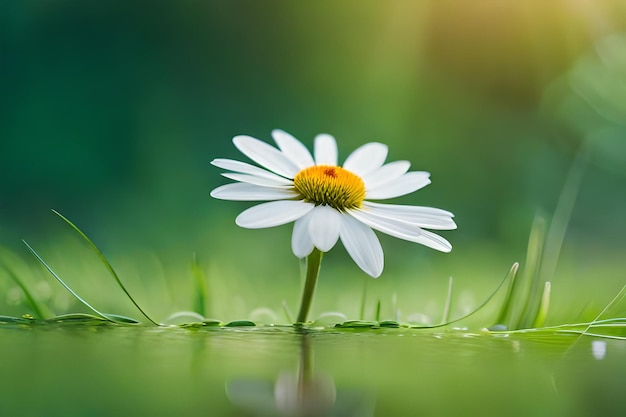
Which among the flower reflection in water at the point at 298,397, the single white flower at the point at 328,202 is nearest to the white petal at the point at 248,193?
the single white flower at the point at 328,202

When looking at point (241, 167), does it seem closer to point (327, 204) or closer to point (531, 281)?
point (327, 204)

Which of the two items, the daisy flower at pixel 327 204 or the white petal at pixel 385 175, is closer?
the daisy flower at pixel 327 204

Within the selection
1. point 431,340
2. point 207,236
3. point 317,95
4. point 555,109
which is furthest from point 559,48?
point 431,340

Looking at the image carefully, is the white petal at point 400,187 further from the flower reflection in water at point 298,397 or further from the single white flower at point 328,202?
the flower reflection in water at point 298,397

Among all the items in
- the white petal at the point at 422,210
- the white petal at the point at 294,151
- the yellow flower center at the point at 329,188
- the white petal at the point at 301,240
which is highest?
the white petal at the point at 294,151

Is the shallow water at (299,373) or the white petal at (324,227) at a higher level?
the white petal at (324,227)

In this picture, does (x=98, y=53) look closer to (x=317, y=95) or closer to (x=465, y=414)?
(x=317, y=95)
